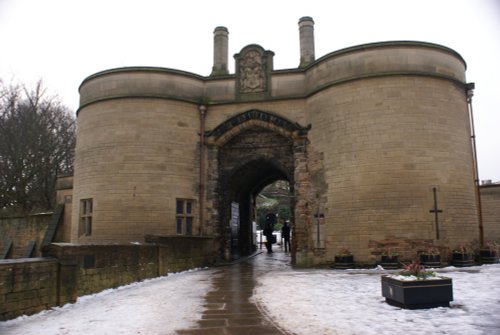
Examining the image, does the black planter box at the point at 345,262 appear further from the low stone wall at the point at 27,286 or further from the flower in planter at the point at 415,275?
the low stone wall at the point at 27,286

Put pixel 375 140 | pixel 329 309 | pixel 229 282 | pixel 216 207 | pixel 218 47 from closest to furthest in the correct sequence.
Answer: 1. pixel 329 309
2. pixel 229 282
3. pixel 375 140
4. pixel 216 207
5. pixel 218 47

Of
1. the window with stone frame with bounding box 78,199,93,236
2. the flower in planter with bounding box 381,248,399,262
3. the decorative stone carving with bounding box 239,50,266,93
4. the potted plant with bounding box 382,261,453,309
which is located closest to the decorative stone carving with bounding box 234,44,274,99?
the decorative stone carving with bounding box 239,50,266,93

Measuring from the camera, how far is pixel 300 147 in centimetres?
1505

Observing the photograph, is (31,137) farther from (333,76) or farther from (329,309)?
(329,309)

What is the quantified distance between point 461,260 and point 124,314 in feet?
31.9

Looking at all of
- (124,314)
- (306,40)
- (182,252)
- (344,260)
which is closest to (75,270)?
(124,314)

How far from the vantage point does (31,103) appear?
29.6m

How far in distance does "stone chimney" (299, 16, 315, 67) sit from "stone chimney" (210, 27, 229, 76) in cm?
307

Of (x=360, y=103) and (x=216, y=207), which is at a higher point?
(x=360, y=103)

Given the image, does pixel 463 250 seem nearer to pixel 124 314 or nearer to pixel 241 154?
pixel 241 154

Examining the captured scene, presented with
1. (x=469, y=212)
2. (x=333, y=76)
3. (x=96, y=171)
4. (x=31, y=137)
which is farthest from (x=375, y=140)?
(x=31, y=137)

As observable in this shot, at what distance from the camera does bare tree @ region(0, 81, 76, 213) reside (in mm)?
27156

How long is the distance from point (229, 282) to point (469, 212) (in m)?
7.96

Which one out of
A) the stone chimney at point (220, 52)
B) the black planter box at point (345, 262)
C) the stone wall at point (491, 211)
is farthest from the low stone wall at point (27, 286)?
the stone wall at point (491, 211)
